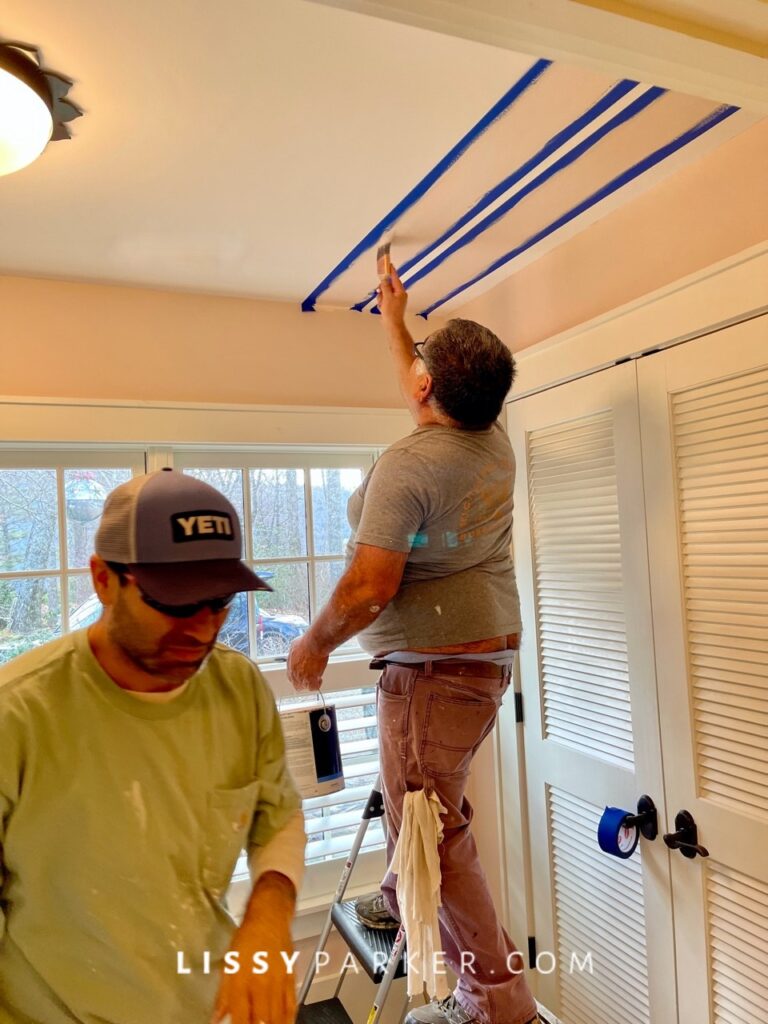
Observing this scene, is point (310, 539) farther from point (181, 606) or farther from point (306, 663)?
point (181, 606)

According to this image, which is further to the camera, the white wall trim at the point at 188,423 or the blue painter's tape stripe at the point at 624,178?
the white wall trim at the point at 188,423

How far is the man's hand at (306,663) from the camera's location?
4.65 ft

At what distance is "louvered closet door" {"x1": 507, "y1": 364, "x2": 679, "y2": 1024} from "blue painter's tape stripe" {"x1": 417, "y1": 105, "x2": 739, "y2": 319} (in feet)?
1.27

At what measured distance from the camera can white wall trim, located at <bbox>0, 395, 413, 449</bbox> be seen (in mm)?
1711

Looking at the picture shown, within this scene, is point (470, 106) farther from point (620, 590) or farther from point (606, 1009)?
point (606, 1009)

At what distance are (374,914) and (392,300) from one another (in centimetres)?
164

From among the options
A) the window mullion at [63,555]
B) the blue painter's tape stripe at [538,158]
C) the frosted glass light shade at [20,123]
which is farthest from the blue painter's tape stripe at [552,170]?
the window mullion at [63,555]

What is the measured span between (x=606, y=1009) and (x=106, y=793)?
155cm

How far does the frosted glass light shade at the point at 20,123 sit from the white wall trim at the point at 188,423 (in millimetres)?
734

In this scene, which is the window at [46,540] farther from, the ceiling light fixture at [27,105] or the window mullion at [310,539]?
the ceiling light fixture at [27,105]

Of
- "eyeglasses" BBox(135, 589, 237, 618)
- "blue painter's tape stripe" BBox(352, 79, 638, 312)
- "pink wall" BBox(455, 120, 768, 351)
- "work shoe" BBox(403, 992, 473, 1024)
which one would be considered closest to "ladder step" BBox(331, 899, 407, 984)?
"work shoe" BBox(403, 992, 473, 1024)

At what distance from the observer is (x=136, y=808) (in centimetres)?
81

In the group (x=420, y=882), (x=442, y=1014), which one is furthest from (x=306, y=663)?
(x=442, y=1014)

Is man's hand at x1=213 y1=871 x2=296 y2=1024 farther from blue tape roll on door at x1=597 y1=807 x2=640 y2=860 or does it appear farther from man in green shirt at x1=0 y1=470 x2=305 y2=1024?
blue tape roll on door at x1=597 y1=807 x2=640 y2=860
